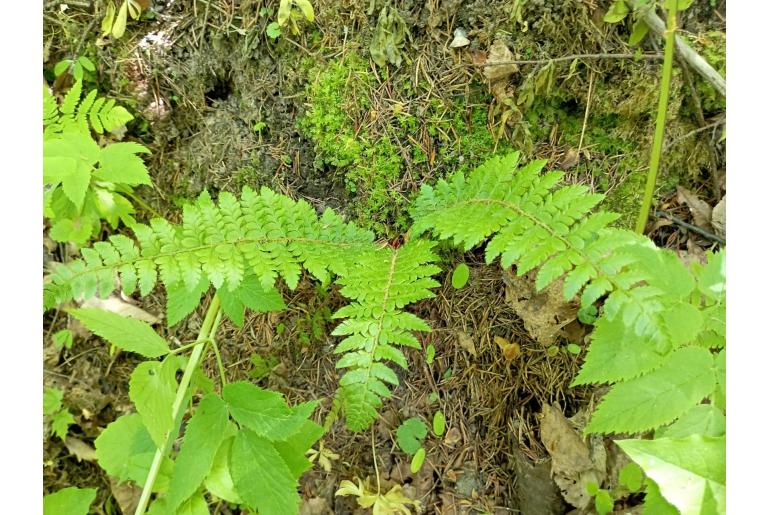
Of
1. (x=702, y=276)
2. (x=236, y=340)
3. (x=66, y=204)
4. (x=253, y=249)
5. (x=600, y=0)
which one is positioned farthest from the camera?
(x=236, y=340)

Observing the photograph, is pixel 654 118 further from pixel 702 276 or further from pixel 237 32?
pixel 237 32

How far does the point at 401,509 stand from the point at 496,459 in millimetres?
511

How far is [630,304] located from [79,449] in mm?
2932

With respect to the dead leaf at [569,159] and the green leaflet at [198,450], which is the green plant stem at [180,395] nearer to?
the green leaflet at [198,450]

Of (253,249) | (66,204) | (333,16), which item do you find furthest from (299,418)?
(333,16)

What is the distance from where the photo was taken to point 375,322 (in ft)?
6.69

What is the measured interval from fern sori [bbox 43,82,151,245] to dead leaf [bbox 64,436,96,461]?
1158 mm

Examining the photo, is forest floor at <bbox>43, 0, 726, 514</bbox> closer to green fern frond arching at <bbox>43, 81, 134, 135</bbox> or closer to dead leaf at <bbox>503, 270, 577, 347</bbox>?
dead leaf at <bbox>503, 270, 577, 347</bbox>

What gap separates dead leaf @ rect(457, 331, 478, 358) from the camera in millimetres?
2533

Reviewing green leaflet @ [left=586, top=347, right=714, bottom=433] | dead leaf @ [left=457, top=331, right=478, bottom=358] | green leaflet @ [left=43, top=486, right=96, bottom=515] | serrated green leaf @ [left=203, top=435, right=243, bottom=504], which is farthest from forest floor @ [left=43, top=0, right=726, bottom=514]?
green leaflet @ [left=586, top=347, right=714, bottom=433]

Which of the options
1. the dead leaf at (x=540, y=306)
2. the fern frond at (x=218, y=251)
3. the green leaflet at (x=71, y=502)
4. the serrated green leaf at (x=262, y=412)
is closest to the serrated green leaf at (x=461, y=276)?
the dead leaf at (x=540, y=306)

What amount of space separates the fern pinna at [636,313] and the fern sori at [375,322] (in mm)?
346

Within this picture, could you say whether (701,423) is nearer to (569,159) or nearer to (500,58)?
(569,159)

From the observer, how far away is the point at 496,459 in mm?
2475
